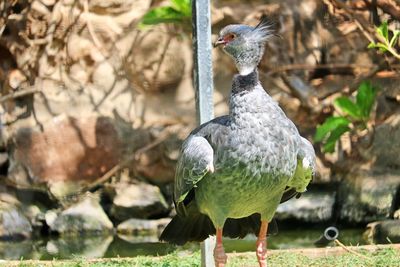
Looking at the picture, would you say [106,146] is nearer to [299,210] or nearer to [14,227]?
[14,227]

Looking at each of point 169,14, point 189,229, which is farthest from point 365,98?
point 189,229

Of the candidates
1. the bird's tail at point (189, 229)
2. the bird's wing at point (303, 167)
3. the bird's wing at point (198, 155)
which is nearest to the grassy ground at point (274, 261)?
the bird's tail at point (189, 229)

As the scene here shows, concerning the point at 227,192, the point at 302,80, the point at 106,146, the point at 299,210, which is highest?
the point at 227,192

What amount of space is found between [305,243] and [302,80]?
8.55 ft

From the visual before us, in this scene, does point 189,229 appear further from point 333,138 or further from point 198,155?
point 333,138

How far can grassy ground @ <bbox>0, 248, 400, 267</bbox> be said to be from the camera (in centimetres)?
525

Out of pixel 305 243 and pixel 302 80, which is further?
pixel 302 80

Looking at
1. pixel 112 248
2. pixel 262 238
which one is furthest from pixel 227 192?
pixel 112 248

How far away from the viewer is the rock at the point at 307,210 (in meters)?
9.05

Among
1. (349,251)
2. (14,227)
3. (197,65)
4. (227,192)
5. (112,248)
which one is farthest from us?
(14,227)

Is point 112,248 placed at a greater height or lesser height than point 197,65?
lesser

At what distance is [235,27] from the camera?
14.5ft

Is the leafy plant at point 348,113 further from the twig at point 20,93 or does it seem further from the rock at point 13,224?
the twig at point 20,93

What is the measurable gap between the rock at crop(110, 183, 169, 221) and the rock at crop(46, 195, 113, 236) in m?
0.19
